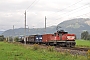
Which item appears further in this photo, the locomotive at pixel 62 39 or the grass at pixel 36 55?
the locomotive at pixel 62 39

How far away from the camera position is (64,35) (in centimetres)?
4856

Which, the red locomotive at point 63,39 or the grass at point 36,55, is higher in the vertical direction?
the red locomotive at point 63,39

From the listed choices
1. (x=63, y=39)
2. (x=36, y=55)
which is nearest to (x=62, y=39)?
(x=63, y=39)

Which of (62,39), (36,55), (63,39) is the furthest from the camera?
(62,39)

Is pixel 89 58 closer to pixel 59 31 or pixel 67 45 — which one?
pixel 67 45

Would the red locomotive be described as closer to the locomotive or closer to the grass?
the locomotive

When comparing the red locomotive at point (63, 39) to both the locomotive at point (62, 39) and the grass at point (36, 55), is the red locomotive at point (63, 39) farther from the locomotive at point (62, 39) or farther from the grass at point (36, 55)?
the grass at point (36, 55)

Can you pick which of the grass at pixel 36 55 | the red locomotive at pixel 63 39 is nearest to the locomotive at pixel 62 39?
the red locomotive at pixel 63 39

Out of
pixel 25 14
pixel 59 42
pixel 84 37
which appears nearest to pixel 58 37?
pixel 59 42

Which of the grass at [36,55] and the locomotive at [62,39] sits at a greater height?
the locomotive at [62,39]

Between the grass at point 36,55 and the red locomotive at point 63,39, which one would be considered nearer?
the grass at point 36,55

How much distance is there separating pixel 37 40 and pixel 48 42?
1418cm

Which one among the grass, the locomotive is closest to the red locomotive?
the locomotive

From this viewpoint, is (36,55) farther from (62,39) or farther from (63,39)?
(62,39)
